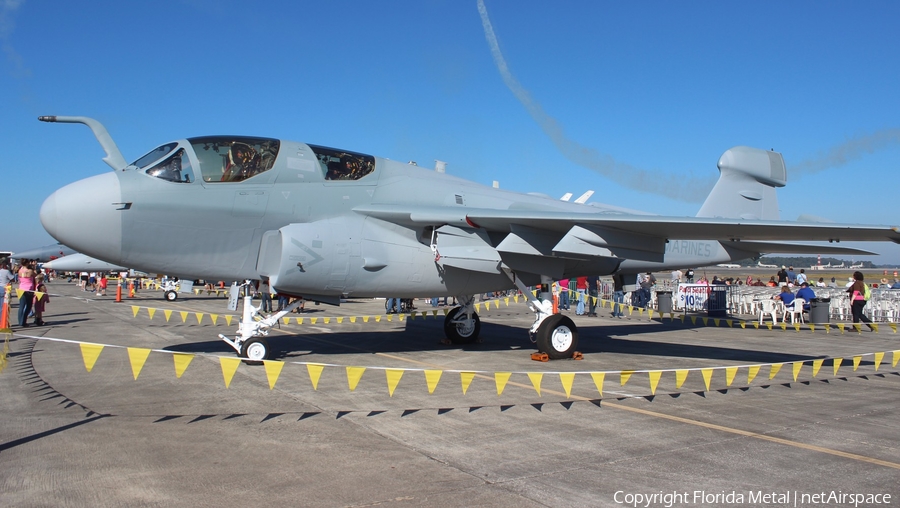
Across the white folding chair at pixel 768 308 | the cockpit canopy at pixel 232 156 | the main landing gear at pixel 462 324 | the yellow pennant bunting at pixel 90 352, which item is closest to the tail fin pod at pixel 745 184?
the white folding chair at pixel 768 308

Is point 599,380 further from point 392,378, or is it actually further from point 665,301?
point 665,301

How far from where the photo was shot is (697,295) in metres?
25.3

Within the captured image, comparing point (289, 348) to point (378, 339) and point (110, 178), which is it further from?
point (110, 178)

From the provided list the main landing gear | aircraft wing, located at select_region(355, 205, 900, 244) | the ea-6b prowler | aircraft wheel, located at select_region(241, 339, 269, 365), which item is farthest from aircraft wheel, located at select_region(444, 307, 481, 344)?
aircraft wheel, located at select_region(241, 339, 269, 365)

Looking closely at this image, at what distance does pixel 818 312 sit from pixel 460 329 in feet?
47.2

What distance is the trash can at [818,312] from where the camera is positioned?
68.8 feet

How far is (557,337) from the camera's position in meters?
11.7

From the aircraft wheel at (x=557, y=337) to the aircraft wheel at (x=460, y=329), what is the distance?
2.68 meters

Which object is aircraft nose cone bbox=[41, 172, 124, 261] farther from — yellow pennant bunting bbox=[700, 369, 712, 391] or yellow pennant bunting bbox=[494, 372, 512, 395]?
yellow pennant bunting bbox=[700, 369, 712, 391]

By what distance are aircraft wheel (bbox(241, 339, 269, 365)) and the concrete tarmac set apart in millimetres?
196

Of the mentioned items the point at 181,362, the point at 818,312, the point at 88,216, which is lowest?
the point at 181,362

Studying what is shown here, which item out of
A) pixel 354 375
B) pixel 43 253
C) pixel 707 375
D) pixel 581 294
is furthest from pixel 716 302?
pixel 43 253

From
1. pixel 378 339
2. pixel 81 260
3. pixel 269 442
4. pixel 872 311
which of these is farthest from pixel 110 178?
pixel 81 260

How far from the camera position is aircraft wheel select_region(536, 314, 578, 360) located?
11625 mm
